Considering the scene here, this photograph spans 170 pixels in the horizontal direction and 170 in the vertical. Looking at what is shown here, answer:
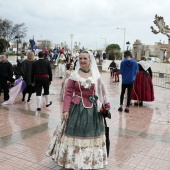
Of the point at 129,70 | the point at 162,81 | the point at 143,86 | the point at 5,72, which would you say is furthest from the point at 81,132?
the point at 162,81

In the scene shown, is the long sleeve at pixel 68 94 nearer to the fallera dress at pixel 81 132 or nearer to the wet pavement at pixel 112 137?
the fallera dress at pixel 81 132

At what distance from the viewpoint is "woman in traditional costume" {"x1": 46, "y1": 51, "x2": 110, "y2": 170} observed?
3.77 metres

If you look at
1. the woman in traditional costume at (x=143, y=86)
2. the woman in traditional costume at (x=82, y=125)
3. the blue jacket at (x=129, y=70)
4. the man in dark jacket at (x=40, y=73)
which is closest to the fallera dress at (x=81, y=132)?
the woman in traditional costume at (x=82, y=125)

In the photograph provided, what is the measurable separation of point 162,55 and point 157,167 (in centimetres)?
2742

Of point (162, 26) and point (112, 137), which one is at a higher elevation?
point (162, 26)

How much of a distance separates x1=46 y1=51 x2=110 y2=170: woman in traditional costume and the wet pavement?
1.51 feet

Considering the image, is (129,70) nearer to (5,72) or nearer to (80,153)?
(5,72)

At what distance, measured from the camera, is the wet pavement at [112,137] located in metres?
4.34

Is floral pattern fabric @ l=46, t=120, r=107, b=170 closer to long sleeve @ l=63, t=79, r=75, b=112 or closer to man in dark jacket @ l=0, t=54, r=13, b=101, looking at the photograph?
long sleeve @ l=63, t=79, r=75, b=112

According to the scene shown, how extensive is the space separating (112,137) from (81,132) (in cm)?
204

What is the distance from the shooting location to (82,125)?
382 centimetres

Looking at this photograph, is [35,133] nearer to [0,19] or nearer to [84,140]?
[84,140]

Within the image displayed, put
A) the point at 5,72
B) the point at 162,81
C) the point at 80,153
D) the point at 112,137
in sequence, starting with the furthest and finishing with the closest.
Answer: the point at 162,81 → the point at 5,72 → the point at 112,137 → the point at 80,153

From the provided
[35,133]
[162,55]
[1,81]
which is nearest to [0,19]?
[162,55]
